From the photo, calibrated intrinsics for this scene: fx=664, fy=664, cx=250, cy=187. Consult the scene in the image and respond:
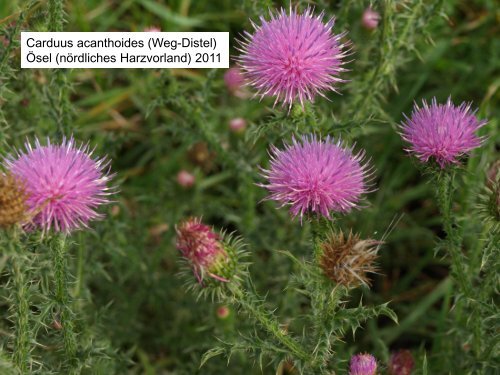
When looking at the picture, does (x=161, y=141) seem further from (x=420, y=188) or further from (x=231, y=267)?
(x=231, y=267)

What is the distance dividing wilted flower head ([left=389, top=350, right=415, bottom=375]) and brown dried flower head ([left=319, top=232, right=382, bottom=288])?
0.63 m

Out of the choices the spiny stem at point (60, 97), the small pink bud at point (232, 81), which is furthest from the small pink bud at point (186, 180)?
the spiny stem at point (60, 97)

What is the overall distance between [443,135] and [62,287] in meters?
1.41

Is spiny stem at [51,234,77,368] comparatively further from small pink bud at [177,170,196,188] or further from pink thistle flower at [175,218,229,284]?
small pink bud at [177,170,196,188]

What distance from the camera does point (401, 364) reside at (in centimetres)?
258

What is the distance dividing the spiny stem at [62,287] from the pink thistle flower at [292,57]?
877 mm

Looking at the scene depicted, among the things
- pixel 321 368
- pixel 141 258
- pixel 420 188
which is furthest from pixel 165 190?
pixel 321 368

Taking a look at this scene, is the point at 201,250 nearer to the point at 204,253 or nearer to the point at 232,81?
the point at 204,253

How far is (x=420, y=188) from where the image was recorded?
4.04m

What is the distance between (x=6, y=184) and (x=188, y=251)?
63cm

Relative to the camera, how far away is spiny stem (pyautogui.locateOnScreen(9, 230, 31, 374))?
198 centimetres

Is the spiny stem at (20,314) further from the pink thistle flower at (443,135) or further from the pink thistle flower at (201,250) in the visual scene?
the pink thistle flower at (443,135)

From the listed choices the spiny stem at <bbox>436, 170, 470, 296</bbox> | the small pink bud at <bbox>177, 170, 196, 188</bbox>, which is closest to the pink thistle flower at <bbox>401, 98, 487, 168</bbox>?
the spiny stem at <bbox>436, 170, 470, 296</bbox>

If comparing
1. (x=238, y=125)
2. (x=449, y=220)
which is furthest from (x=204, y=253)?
(x=238, y=125)
